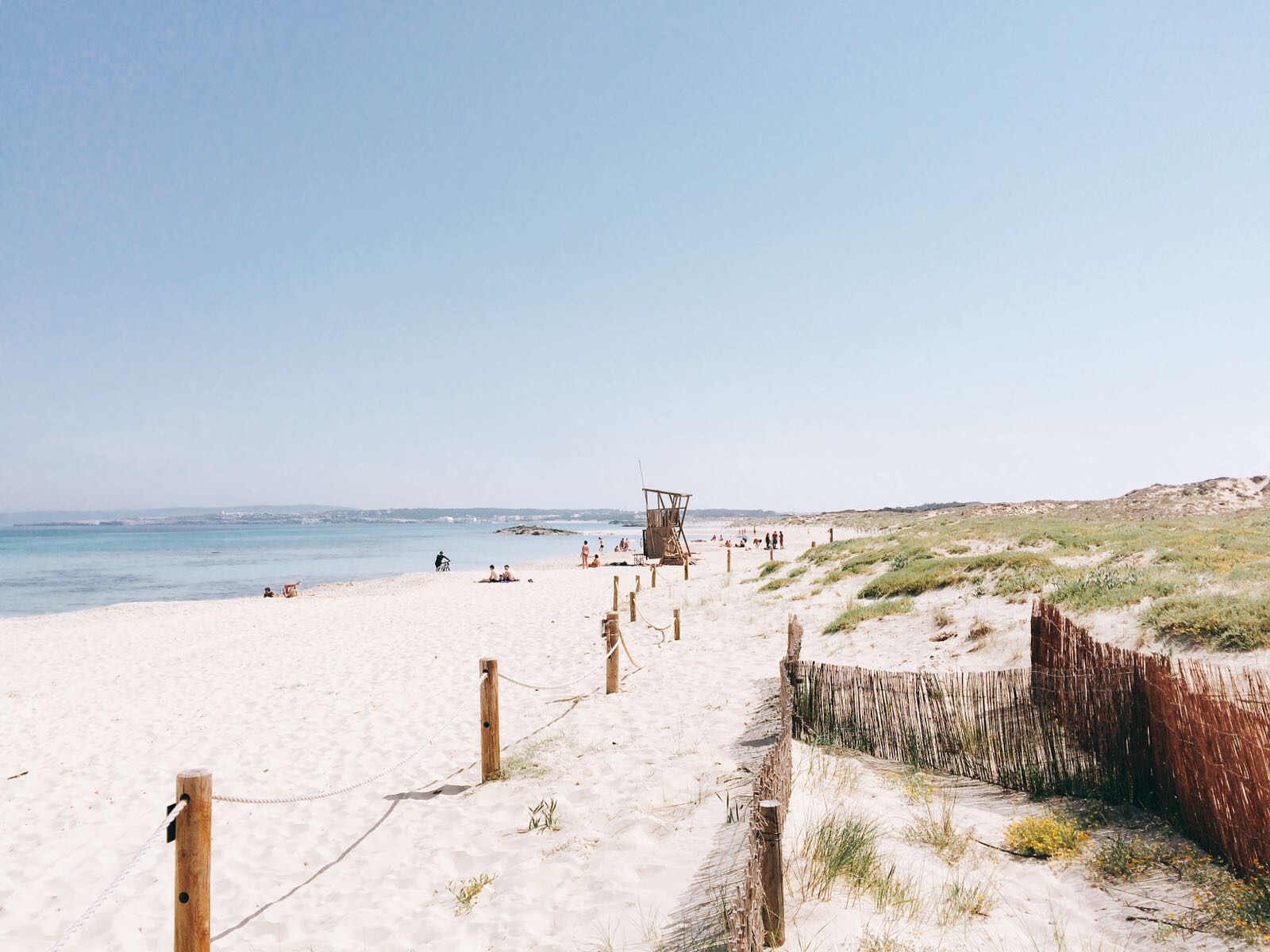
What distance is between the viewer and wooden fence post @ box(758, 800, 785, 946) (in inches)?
125

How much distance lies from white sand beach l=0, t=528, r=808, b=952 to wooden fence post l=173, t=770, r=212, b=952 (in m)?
0.90

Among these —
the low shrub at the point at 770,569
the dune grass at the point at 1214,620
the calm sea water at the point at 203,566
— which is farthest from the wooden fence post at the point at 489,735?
the calm sea water at the point at 203,566

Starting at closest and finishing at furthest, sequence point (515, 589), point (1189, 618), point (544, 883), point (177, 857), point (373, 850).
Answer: point (177, 857) < point (544, 883) < point (373, 850) < point (1189, 618) < point (515, 589)

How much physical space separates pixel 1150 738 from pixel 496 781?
5.36 meters

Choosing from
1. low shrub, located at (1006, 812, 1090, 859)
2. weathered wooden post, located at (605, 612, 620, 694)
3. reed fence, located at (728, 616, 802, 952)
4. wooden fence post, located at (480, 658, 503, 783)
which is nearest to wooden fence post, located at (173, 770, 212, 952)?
reed fence, located at (728, 616, 802, 952)

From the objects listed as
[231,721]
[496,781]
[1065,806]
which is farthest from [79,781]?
[1065,806]

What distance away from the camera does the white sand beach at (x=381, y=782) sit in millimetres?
4316

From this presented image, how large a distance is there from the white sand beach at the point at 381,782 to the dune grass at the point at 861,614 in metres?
0.98

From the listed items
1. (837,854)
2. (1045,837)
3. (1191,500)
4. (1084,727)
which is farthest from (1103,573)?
(1191,500)

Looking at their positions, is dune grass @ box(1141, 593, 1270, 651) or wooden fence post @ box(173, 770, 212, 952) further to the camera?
dune grass @ box(1141, 593, 1270, 651)

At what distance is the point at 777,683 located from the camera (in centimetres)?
876

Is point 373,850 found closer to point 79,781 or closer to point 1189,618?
point 79,781

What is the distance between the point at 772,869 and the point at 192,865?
2.86 metres

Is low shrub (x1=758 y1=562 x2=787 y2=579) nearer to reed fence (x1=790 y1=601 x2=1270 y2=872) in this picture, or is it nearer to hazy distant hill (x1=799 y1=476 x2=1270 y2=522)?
reed fence (x1=790 y1=601 x2=1270 y2=872)
